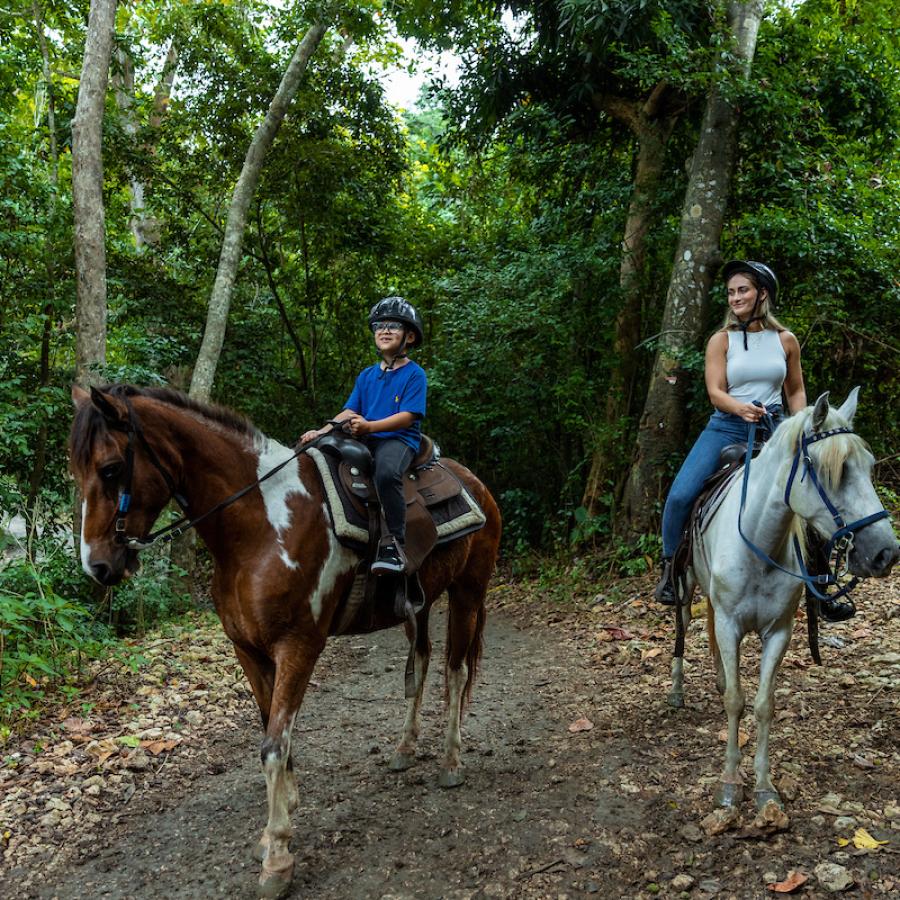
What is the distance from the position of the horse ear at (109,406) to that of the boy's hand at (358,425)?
1122mm

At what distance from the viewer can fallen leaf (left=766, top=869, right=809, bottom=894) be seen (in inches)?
108

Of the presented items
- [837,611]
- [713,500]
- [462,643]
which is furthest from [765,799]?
[462,643]

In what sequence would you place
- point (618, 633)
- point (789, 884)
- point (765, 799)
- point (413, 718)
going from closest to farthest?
point (789, 884) < point (765, 799) < point (413, 718) < point (618, 633)

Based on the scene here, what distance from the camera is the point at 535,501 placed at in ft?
37.3

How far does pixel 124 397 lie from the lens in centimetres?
308

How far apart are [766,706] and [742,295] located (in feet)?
7.15

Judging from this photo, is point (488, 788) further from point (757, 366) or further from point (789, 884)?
point (757, 366)

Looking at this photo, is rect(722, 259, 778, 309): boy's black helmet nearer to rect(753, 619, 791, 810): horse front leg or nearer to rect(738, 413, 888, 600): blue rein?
rect(738, 413, 888, 600): blue rein

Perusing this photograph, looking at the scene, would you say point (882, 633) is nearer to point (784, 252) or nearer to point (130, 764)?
point (784, 252)

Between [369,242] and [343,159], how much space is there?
141 cm

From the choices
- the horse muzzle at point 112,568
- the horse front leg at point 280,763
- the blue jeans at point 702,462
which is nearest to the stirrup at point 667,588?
the blue jeans at point 702,462

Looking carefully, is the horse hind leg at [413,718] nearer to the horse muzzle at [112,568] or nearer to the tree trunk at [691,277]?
the horse muzzle at [112,568]

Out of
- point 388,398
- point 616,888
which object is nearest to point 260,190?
point 388,398

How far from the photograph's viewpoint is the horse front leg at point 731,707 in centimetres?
343
